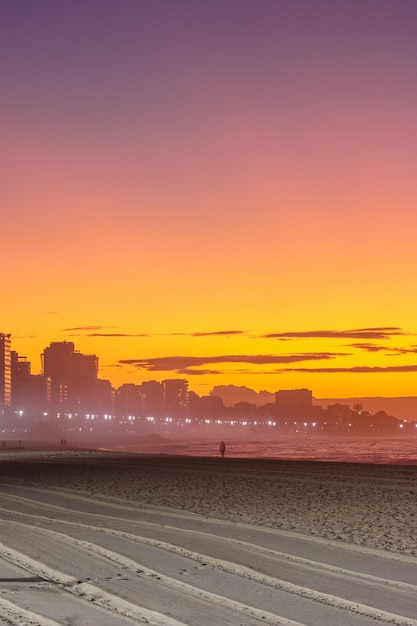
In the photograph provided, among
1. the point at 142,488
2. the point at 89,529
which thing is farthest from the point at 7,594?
the point at 142,488

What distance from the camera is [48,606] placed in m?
8.57

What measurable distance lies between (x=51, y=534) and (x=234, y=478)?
15.8 meters

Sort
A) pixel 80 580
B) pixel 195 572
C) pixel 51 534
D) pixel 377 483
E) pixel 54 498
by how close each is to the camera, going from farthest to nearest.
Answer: pixel 377 483 → pixel 54 498 → pixel 51 534 → pixel 195 572 → pixel 80 580

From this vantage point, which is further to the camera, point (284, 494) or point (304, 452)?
point (304, 452)

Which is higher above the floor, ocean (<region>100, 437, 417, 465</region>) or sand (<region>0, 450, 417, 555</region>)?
sand (<region>0, 450, 417, 555</region>)

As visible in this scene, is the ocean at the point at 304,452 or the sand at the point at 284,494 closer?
the sand at the point at 284,494

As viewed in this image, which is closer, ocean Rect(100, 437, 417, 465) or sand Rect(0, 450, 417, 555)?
sand Rect(0, 450, 417, 555)

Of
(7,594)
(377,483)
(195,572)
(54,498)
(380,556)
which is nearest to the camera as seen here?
(7,594)

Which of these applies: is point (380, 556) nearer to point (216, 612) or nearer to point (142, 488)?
point (216, 612)

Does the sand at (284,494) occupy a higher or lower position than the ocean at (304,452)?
higher

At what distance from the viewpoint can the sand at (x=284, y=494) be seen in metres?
15.5

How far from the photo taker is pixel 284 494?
22688mm

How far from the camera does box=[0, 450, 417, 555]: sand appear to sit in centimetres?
1551

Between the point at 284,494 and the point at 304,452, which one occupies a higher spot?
the point at 284,494
